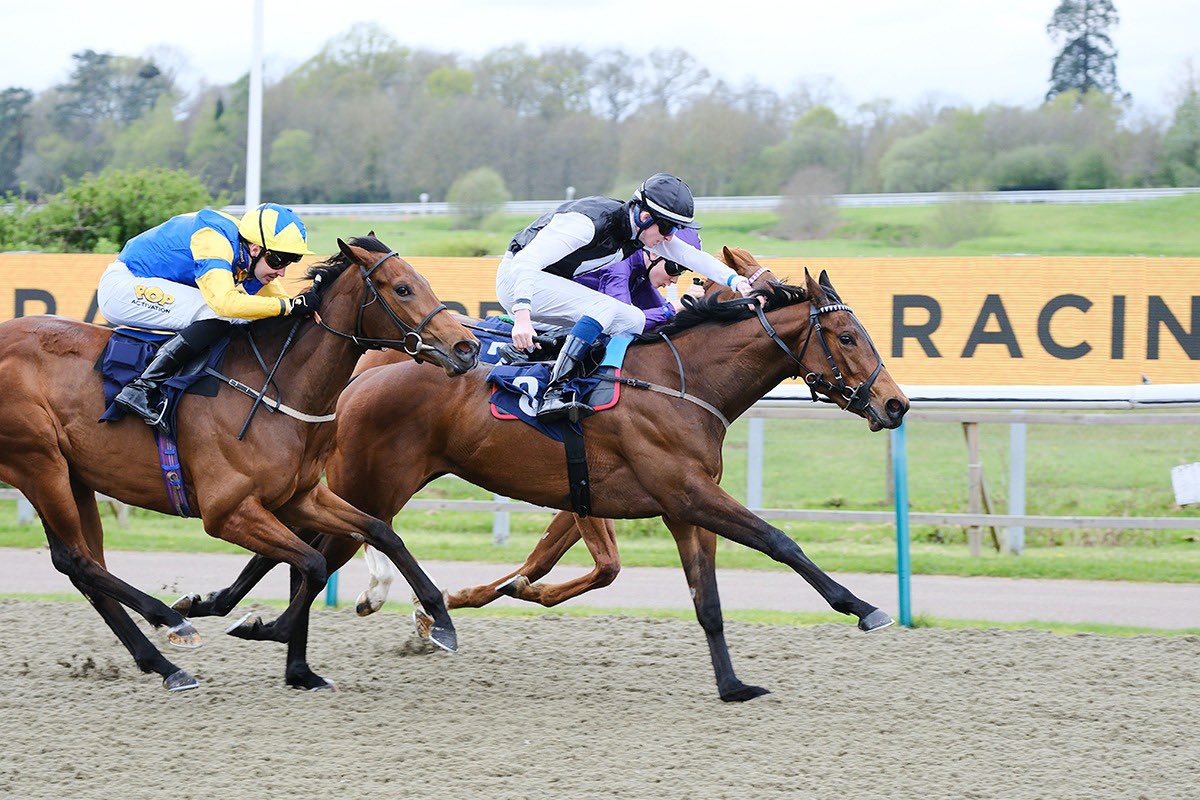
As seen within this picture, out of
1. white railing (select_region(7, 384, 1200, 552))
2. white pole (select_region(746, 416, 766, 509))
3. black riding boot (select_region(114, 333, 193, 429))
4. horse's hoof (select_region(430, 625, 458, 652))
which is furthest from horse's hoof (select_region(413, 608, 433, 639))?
white pole (select_region(746, 416, 766, 509))

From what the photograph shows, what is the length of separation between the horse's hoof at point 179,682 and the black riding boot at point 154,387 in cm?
106

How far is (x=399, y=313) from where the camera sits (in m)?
5.27

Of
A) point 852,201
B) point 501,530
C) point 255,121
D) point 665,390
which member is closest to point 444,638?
point 665,390

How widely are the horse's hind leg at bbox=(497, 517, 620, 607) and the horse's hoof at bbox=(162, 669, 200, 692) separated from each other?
5.03 ft

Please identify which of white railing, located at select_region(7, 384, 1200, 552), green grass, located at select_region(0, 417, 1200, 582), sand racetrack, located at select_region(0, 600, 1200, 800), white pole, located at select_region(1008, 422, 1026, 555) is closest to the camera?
sand racetrack, located at select_region(0, 600, 1200, 800)

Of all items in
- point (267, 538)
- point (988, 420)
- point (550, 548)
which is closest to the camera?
point (267, 538)

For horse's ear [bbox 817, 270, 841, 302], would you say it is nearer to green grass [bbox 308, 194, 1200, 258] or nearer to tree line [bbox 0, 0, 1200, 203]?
green grass [bbox 308, 194, 1200, 258]

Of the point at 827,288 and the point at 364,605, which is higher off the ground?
the point at 827,288

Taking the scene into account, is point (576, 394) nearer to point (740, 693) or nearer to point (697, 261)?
point (697, 261)

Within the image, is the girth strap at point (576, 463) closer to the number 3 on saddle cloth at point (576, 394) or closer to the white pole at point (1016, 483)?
the number 3 on saddle cloth at point (576, 394)

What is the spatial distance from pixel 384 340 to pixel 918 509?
635 centimetres

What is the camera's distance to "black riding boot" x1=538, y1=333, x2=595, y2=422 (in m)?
5.63

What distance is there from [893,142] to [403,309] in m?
26.2

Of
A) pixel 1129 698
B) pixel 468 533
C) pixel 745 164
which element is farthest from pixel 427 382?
pixel 745 164
